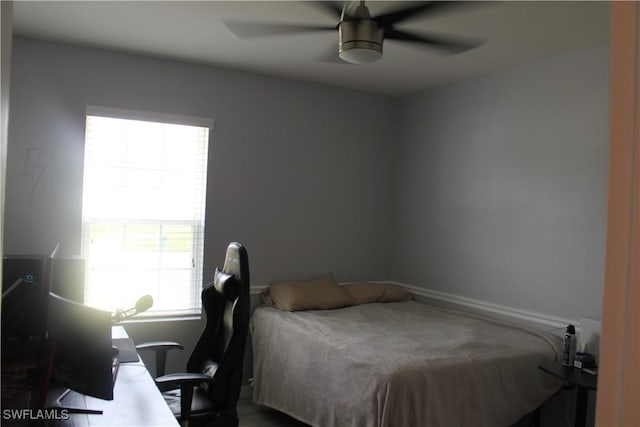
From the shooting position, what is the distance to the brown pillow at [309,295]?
392 centimetres

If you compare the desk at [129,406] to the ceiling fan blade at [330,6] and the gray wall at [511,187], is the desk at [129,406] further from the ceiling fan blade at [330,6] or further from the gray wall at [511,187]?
the gray wall at [511,187]

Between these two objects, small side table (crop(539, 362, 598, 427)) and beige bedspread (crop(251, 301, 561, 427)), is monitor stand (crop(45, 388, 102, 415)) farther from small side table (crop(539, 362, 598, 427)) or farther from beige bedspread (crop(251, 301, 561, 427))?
small side table (crop(539, 362, 598, 427))

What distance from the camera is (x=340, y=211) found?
4.60m

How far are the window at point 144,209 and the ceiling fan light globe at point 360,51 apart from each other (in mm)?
2067

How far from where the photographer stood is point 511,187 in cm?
372

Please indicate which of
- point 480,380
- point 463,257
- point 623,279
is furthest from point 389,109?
point 623,279

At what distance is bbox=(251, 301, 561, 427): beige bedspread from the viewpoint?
2.55 metres

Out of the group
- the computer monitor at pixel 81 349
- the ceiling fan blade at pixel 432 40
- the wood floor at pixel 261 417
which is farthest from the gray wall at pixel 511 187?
the computer monitor at pixel 81 349

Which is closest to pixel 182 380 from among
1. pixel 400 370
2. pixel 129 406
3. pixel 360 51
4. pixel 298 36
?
pixel 129 406

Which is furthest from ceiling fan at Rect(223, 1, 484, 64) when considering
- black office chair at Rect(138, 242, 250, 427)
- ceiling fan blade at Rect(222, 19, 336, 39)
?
black office chair at Rect(138, 242, 250, 427)

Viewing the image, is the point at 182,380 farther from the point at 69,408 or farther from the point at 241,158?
the point at 241,158

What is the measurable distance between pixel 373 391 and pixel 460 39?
5.68 feet

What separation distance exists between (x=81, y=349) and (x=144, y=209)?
2.25 meters

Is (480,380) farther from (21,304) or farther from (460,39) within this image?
(21,304)
